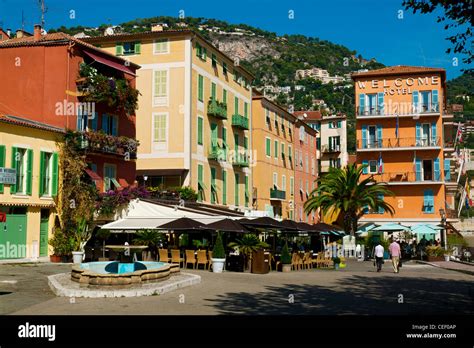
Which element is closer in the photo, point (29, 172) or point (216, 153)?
point (29, 172)

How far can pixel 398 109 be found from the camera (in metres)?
59.3

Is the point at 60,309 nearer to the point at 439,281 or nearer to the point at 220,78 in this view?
the point at 439,281

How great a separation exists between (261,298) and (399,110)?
1861 inches

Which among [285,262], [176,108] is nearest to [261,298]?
[285,262]

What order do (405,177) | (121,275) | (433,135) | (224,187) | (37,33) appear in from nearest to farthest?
(121,275), (37,33), (224,187), (433,135), (405,177)

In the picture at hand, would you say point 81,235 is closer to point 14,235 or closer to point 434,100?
point 14,235

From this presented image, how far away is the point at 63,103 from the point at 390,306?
74.3ft

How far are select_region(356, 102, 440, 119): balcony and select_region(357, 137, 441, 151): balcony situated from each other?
7.83 ft

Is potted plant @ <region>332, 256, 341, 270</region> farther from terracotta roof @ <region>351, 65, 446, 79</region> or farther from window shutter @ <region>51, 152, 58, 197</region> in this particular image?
terracotta roof @ <region>351, 65, 446, 79</region>

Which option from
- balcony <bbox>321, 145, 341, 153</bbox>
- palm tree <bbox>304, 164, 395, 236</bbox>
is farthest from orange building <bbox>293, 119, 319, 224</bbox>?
palm tree <bbox>304, 164, 395, 236</bbox>

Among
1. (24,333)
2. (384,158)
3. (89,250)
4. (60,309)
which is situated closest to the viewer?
(24,333)

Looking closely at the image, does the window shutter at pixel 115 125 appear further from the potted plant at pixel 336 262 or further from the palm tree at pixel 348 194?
the palm tree at pixel 348 194

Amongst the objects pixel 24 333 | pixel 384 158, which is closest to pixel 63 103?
pixel 24 333

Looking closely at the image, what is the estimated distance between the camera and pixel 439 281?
23.1 meters
